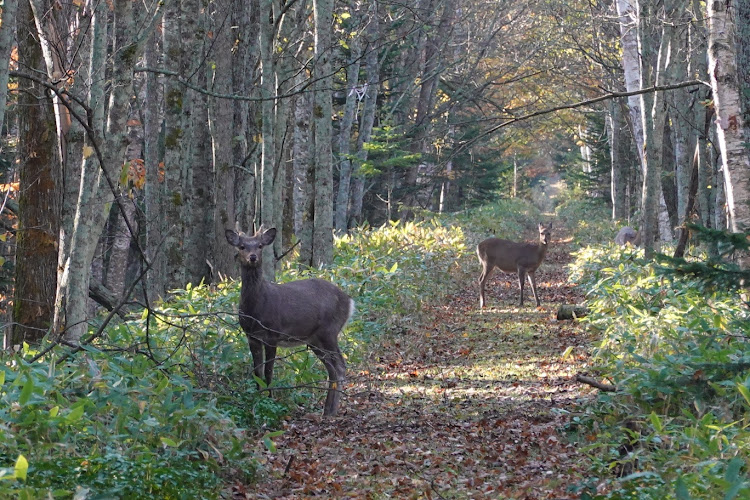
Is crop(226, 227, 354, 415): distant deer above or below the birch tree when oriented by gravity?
below

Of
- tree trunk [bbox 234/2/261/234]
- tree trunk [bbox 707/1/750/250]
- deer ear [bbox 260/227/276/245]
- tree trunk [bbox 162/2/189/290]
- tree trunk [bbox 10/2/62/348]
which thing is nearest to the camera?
tree trunk [bbox 707/1/750/250]

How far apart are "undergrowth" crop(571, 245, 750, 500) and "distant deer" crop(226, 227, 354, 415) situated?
3.07m

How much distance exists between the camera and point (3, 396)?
5566 millimetres

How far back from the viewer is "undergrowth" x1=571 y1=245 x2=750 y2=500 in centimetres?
492

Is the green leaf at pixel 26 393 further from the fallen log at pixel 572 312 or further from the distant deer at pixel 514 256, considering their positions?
the distant deer at pixel 514 256

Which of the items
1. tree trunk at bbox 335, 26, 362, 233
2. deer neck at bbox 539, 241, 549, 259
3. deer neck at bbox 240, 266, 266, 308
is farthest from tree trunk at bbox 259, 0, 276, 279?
tree trunk at bbox 335, 26, 362, 233

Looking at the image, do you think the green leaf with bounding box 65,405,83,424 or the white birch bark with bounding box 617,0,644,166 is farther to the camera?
the white birch bark with bounding box 617,0,644,166

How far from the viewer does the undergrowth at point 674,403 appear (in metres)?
4.92

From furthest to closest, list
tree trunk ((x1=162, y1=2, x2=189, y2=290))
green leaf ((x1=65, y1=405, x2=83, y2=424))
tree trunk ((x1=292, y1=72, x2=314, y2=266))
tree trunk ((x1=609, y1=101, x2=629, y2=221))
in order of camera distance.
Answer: tree trunk ((x1=609, y1=101, x2=629, y2=221))
tree trunk ((x1=292, y1=72, x2=314, y2=266))
tree trunk ((x1=162, y1=2, x2=189, y2=290))
green leaf ((x1=65, y1=405, x2=83, y2=424))

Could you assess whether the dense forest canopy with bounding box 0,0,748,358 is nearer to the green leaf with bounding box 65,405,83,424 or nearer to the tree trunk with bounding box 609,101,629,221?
the tree trunk with bounding box 609,101,629,221

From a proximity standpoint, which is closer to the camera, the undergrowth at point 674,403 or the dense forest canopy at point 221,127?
the undergrowth at point 674,403

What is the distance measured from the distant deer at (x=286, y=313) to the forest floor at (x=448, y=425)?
0.60m

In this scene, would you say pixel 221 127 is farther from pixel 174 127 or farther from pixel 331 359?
pixel 331 359

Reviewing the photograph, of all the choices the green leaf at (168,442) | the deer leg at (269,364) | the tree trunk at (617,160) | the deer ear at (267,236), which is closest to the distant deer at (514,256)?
the deer ear at (267,236)
